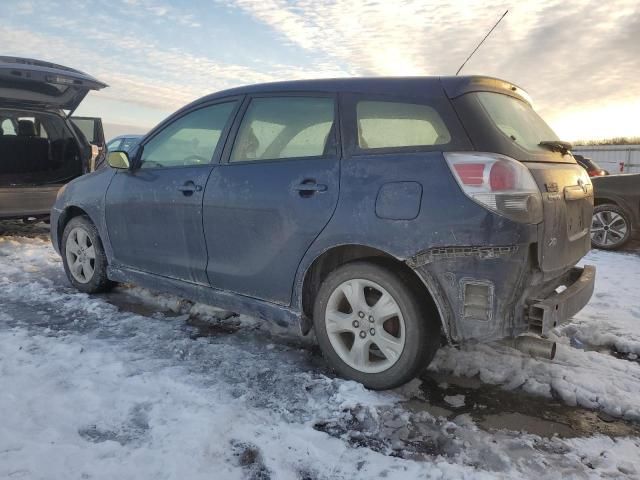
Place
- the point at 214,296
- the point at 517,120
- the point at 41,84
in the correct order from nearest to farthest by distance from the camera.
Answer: the point at 517,120 < the point at 214,296 < the point at 41,84

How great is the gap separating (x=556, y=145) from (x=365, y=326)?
1.53m

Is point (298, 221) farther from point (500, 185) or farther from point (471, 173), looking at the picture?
point (500, 185)

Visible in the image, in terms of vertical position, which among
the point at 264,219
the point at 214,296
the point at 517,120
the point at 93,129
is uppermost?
the point at 93,129

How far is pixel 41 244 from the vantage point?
21.9 ft

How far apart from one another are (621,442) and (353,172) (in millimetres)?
1803

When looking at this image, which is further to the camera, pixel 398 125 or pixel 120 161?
pixel 120 161

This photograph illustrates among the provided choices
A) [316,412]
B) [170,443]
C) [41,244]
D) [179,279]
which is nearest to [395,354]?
[316,412]

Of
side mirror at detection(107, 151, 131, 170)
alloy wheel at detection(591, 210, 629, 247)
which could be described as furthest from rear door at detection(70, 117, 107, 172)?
alloy wheel at detection(591, 210, 629, 247)

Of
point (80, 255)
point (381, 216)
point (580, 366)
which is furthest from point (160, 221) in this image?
point (580, 366)

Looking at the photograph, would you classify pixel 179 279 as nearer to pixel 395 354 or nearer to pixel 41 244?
pixel 395 354

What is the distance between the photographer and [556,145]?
292cm

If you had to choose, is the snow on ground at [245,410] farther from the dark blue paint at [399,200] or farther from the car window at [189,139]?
the car window at [189,139]

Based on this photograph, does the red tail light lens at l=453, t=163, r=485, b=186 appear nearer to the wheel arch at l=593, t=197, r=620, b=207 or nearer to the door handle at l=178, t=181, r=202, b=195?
the door handle at l=178, t=181, r=202, b=195

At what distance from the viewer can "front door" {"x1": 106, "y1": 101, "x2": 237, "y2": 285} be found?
3432 millimetres
